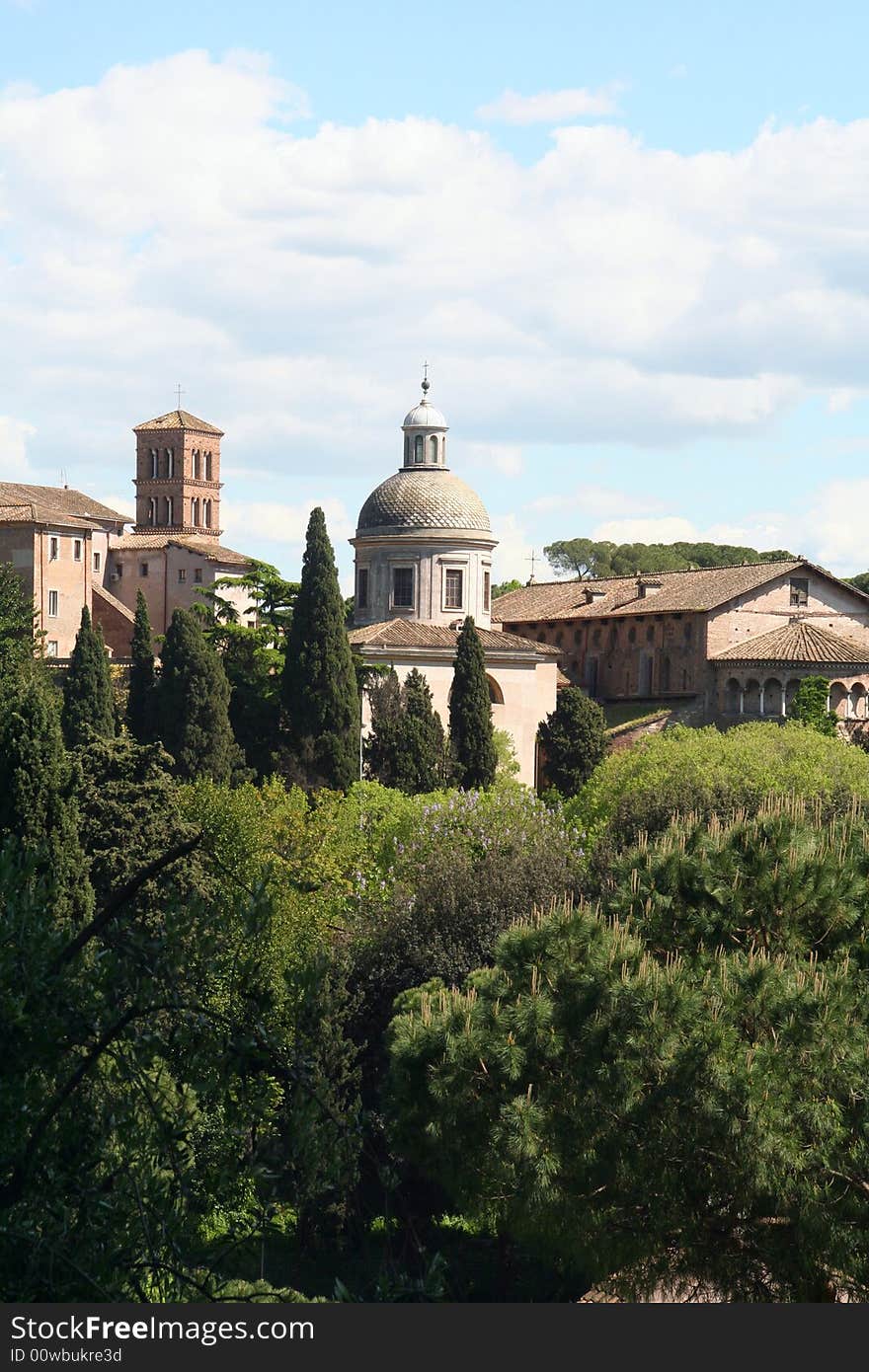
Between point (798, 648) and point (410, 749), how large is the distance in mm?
18261

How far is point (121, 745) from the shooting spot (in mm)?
40844

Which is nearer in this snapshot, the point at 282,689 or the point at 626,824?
the point at 626,824

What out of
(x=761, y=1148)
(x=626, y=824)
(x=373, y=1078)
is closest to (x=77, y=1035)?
(x=761, y=1148)

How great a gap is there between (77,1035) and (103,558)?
243 ft

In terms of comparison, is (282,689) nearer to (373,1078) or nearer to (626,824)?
(626,824)

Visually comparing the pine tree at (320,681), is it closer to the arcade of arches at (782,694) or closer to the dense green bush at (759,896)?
Answer: the arcade of arches at (782,694)

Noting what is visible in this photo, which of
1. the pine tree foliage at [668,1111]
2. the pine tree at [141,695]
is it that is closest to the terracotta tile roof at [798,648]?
the pine tree at [141,695]

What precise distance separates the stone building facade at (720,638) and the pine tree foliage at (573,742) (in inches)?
253

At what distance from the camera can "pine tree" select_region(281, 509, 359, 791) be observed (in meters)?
50.0

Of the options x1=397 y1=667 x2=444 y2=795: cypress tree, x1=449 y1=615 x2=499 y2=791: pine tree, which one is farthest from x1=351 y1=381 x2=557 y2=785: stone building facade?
x1=397 y1=667 x2=444 y2=795: cypress tree

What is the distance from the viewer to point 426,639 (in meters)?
64.1

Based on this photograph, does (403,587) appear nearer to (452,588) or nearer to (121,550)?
(452,588)

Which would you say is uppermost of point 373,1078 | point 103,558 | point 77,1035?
point 103,558

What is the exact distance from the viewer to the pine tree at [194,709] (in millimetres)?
49688
